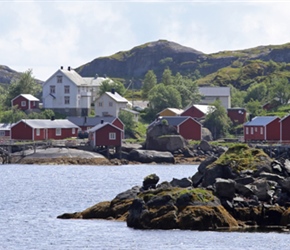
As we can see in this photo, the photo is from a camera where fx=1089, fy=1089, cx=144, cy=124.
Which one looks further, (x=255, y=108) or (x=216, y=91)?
(x=216, y=91)

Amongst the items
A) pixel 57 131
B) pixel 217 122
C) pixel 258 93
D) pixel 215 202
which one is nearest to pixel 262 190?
pixel 215 202

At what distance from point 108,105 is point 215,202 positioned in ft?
312

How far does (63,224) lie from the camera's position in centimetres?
4722

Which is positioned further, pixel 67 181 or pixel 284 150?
pixel 284 150

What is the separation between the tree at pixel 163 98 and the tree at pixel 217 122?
12575 millimetres

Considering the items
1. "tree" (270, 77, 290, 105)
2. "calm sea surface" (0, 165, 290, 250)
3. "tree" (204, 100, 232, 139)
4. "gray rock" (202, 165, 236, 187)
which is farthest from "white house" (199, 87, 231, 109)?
"gray rock" (202, 165, 236, 187)

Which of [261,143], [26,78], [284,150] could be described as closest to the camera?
[284,150]

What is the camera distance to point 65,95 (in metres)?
142

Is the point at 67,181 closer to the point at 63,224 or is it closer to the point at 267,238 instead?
the point at 63,224

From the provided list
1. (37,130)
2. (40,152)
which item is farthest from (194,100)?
(40,152)

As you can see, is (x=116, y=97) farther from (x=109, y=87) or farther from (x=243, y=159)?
(x=243, y=159)

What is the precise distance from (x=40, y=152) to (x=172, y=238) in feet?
216

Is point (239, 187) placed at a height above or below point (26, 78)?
below

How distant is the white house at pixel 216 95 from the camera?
15407cm
